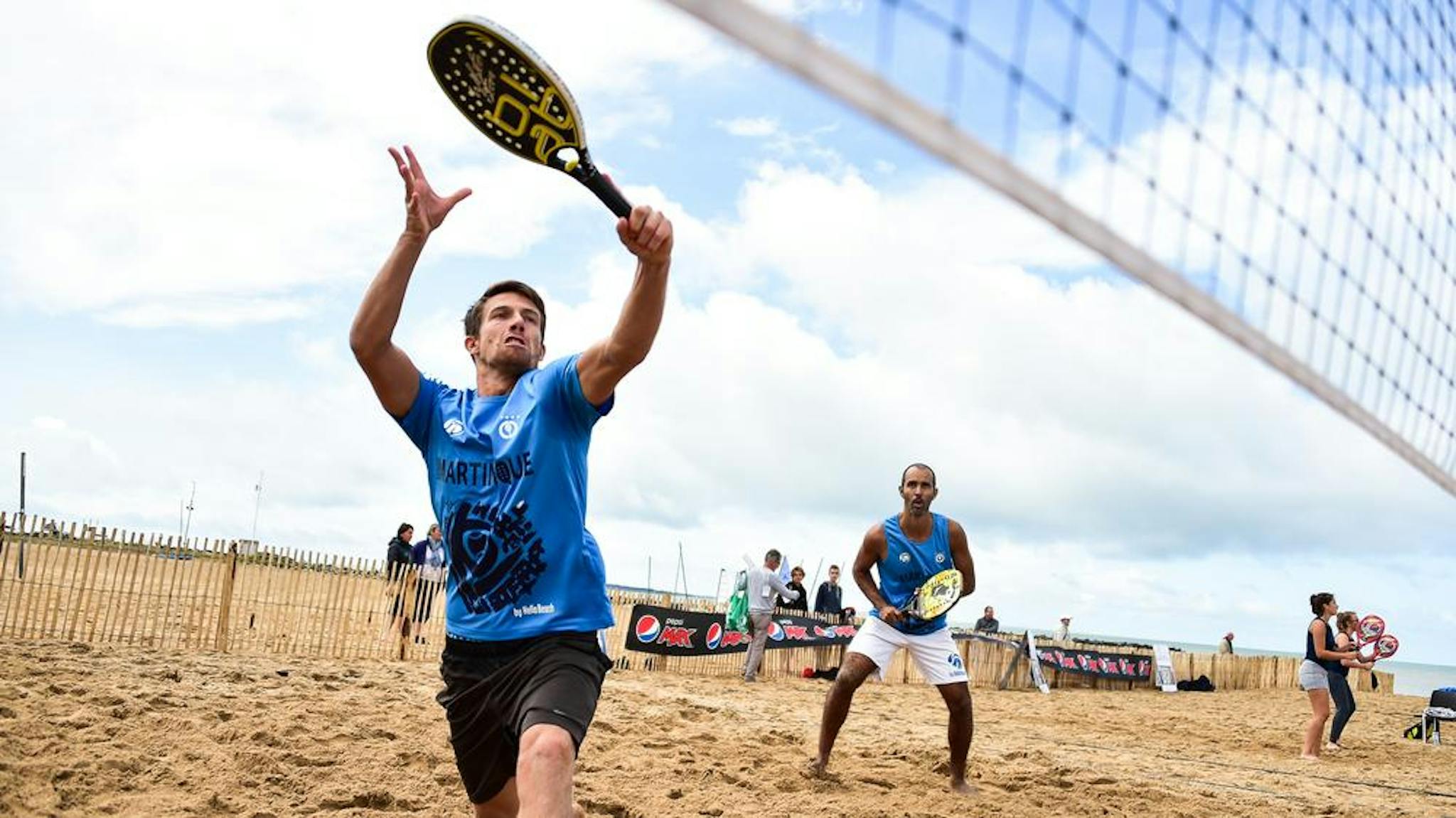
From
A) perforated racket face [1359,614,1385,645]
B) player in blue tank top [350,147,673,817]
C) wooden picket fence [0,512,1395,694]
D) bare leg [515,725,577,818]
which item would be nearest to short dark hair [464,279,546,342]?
player in blue tank top [350,147,673,817]

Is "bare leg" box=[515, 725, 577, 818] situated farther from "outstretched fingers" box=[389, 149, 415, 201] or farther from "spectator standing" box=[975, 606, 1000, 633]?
"spectator standing" box=[975, 606, 1000, 633]

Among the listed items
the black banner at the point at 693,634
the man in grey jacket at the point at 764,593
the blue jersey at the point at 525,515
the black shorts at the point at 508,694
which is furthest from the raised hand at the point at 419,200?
the black banner at the point at 693,634

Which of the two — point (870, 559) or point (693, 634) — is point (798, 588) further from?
point (870, 559)

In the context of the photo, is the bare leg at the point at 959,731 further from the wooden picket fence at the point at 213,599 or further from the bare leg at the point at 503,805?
the wooden picket fence at the point at 213,599

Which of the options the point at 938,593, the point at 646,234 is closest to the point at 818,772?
the point at 938,593

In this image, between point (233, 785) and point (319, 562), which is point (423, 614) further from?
point (233, 785)

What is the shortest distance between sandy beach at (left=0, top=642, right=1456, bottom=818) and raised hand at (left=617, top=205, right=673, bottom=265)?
2892 millimetres

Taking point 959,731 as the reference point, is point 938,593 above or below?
above

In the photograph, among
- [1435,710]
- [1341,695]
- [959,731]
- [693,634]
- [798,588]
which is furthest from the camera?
[798,588]

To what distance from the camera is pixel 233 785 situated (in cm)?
446

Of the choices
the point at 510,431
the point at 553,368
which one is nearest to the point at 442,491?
the point at 510,431

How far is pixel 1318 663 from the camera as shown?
9.09 metres

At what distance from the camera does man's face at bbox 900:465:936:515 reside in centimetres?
584

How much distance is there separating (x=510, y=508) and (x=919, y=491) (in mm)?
3518
